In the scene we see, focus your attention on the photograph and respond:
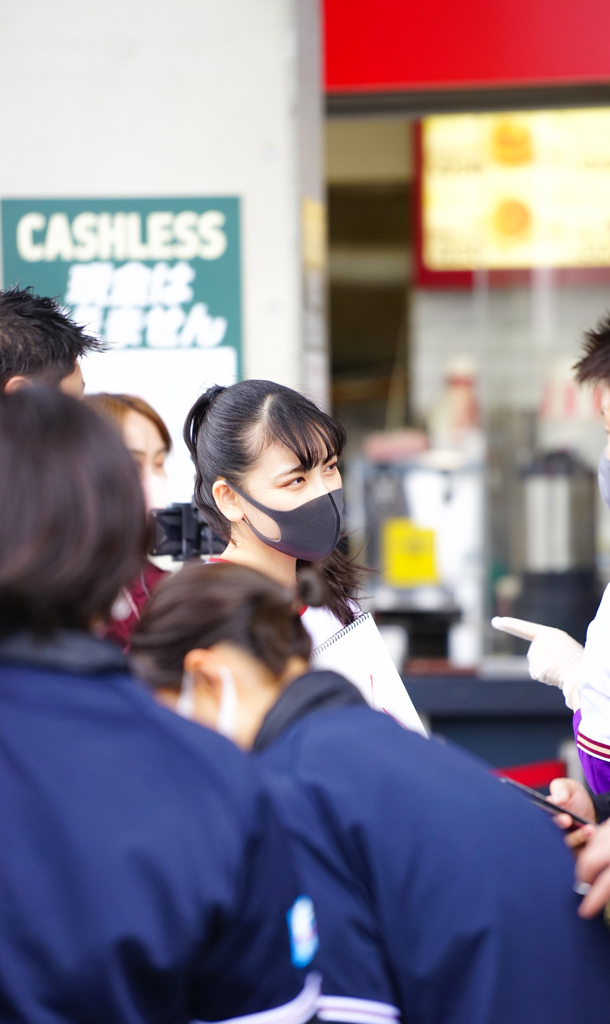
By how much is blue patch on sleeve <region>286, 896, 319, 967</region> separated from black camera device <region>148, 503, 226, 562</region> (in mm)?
1235

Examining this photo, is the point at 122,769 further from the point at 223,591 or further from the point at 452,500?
the point at 452,500

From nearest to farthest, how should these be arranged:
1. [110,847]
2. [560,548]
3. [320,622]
→ [110,847]
[320,622]
[560,548]

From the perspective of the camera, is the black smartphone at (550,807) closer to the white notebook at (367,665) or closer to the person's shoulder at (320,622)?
the white notebook at (367,665)

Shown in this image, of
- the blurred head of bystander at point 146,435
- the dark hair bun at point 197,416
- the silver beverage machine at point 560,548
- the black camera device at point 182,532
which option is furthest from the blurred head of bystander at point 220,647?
the silver beverage machine at point 560,548

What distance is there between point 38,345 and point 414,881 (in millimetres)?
1148

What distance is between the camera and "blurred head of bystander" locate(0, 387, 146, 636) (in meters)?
0.88

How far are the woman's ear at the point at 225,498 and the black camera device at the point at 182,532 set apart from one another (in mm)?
264

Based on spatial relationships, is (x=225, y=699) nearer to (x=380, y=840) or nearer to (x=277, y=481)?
(x=380, y=840)

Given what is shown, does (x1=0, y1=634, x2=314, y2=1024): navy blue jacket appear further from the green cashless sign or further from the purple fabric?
the green cashless sign

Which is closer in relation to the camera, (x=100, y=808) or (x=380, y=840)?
(x=100, y=808)

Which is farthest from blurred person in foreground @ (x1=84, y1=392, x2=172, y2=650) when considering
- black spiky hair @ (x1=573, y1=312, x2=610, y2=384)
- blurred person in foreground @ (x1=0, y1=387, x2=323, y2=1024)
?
blurred person in foreground @ (x1=0, y1=387, x2=323, y2=1024)

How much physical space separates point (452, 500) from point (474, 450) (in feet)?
1.43

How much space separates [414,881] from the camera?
1.01 m

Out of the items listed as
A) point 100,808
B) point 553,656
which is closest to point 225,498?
point 553,656
